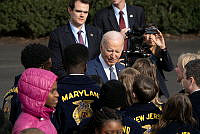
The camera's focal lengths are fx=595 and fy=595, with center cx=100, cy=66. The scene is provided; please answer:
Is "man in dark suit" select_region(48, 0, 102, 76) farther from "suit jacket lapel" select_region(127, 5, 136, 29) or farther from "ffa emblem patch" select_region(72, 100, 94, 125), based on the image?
"ffa emblem patch" select_region(72, 100, 94, 125)

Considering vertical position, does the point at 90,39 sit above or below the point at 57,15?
above

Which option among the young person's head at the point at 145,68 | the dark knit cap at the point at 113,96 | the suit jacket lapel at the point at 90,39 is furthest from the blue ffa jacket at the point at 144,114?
the suit jacket lapel at the point at 90,39

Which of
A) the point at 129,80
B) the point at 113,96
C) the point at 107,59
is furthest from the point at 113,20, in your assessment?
the point at 113,96

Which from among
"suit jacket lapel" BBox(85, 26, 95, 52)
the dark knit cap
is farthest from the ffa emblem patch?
"suit jacket lapel" BBox(85, 26, 95, 52)

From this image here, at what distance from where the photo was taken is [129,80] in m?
6.00

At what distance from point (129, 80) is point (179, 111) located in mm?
775

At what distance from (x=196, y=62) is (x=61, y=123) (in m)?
1.52

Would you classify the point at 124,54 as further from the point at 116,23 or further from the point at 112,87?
the point at 112,87

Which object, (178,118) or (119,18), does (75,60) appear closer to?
(178,118)

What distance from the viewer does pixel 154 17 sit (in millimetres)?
18297

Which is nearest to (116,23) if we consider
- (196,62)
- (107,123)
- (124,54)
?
(124,54)

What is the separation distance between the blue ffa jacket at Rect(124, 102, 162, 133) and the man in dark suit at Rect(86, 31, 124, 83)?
3.98ft

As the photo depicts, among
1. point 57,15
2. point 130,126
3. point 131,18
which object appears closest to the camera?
point 130,126

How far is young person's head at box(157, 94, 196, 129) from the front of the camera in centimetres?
541
